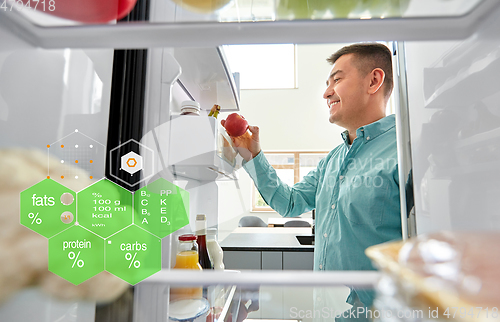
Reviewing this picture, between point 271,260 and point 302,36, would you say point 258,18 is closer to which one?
point 302,36

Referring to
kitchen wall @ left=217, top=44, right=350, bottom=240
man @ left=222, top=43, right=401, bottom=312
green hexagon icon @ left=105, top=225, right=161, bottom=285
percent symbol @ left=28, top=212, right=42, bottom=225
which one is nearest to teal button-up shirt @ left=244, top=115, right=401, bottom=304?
man @ left=222, top=43, right=401, bottom=312

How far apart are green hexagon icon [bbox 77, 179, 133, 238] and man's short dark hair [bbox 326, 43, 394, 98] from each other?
0.79 meters

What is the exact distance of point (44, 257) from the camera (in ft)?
0.89

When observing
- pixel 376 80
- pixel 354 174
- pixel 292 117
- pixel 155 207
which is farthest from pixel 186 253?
pixel 292 117

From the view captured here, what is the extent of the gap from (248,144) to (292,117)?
266 centimetres

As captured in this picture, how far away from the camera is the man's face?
848mm

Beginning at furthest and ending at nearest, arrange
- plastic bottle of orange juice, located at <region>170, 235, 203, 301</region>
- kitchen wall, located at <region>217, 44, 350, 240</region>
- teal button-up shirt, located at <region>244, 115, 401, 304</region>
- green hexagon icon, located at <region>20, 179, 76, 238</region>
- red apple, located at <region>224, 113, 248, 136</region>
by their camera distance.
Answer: kitchen wall, located at <region>217, 44, 350, 240</region>
red apple, located at <region>224, 113, 248, 136</region>
teal button-up shirt, located at <region>244, 115, 401, 304</region>
plastic bottle of orange juice, located at <region>170, 235, 203, 301</region>
green hexagon icon, located at <region>20, 179, 76, 238</region>

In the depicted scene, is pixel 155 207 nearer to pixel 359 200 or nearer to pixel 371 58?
pixel 359 200

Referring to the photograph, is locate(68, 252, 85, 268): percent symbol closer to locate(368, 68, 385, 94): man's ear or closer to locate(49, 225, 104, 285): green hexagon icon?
locate(49, 225, 104, 285): green hexagon icon

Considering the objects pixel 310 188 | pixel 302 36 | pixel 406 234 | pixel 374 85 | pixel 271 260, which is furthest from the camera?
pixel 271 260

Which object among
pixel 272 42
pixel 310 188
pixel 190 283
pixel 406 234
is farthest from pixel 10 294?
pixel 310 188

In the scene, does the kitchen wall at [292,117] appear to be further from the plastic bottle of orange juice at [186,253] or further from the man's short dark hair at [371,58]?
the plastic bottle of orange juice at [186,253]

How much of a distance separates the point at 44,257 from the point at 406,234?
427 millimetres

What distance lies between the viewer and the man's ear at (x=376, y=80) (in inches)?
33.2
